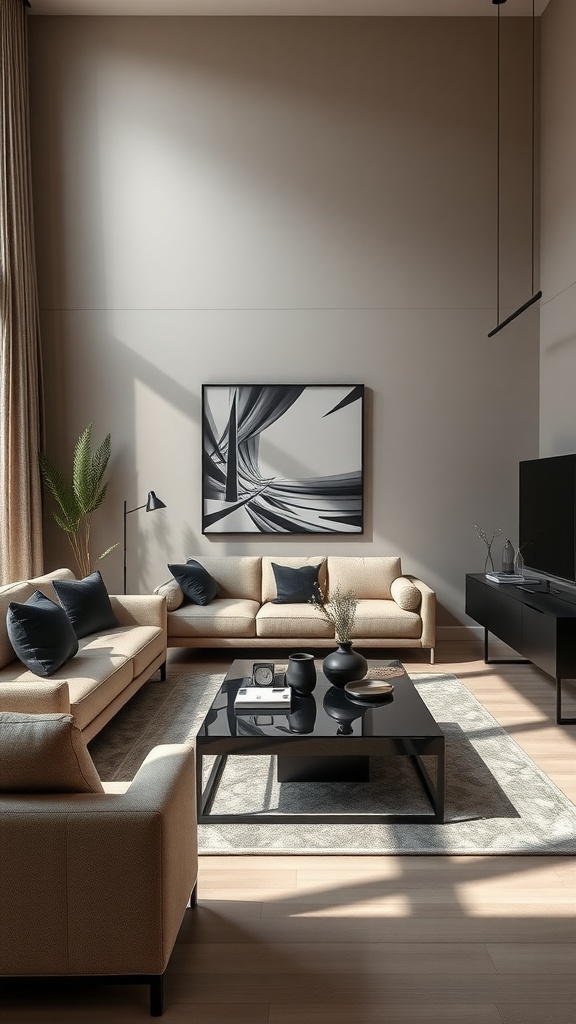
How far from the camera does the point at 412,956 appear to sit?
216 centimetres

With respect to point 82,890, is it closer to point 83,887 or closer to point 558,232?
point 83,887

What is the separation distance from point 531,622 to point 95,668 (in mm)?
2611

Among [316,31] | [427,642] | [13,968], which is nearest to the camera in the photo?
[13,968]

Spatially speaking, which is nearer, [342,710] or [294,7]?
[342,710]

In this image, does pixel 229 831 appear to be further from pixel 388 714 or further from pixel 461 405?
pixel 461 405

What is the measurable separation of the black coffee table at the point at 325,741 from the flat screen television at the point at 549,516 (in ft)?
6.45

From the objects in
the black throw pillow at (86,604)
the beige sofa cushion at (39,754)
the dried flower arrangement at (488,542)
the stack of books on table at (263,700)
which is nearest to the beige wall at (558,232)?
the dried flower arrangement at (488,542)

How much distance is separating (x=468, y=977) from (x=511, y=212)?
237 inches

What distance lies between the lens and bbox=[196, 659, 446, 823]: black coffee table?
3033 millimetres

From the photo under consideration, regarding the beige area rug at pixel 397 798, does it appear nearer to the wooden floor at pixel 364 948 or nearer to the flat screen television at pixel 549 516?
the wooden floor at pixel 364 948

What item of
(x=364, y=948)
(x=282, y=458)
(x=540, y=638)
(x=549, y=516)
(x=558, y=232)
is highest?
(x=558, y=232)

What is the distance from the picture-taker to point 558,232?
605 cm

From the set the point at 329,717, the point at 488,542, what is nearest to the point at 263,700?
the point at 329,717

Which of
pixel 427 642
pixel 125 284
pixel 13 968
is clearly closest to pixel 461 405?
pixel 427 642
